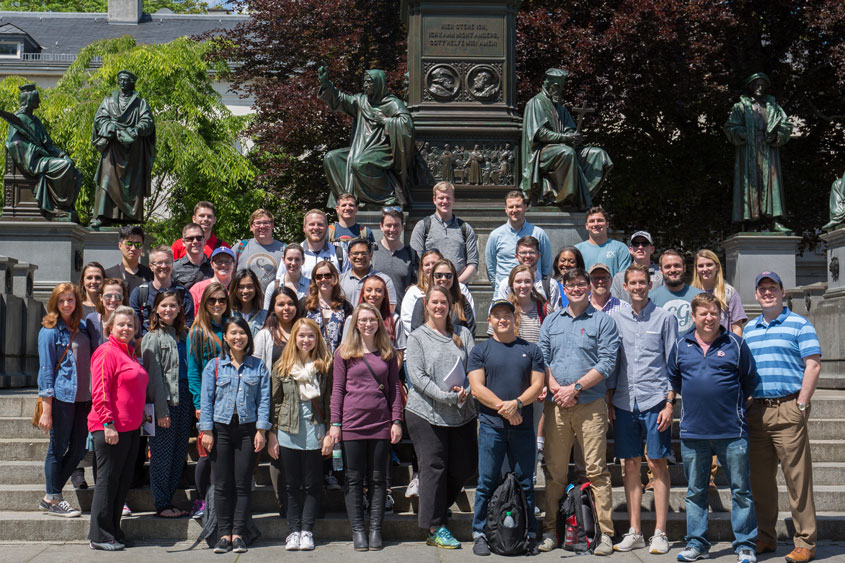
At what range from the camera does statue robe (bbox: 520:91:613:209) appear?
41.7 ft

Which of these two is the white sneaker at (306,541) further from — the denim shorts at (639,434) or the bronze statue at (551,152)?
the bronze statue at (551,152)

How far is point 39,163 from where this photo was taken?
47.8ft

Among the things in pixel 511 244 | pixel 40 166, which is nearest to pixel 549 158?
pixel 511 244

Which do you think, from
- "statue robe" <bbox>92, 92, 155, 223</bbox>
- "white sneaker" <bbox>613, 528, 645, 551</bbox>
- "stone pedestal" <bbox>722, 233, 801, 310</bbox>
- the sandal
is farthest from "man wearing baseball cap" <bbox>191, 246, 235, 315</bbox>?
"stone pedestal" <bbox>722, 233, 801, 310</bbox>

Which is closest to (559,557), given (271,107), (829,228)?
(829,228)

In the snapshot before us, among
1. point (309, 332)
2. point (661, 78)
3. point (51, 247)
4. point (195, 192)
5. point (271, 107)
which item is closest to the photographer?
point (309, 332)

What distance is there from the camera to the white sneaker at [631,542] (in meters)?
7.44

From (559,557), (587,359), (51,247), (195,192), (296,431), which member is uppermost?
(195,192)

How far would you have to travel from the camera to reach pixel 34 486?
855 centimetres

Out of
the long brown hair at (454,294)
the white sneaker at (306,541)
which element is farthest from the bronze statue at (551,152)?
the white sneaker at (306,541)

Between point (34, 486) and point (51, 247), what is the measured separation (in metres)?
6.76

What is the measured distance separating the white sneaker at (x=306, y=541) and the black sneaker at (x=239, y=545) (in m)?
0.39

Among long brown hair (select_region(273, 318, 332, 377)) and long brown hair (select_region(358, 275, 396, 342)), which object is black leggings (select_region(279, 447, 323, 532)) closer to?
long brown hair (select_region(273, 318, 332, 377))

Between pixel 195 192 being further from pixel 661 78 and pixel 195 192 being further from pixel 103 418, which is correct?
pixel 103 418
